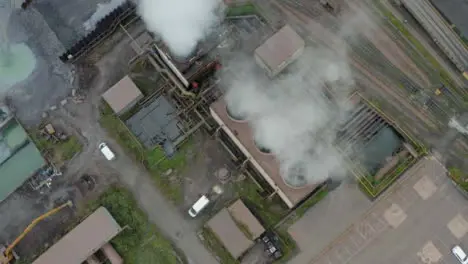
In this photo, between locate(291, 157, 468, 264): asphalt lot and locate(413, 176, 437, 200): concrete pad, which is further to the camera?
locate(413, 176, 437, 200): concrete pad

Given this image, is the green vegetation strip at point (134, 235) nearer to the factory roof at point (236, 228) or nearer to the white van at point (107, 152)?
the white van at point (107, 152)

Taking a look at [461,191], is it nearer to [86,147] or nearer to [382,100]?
[382,100]

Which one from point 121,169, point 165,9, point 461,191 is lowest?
point 461,191

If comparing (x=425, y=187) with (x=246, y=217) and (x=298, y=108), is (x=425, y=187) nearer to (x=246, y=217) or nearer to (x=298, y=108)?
(x=298, y=108)

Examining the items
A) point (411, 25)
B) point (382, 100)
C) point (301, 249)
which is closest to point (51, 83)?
point (301, 249)

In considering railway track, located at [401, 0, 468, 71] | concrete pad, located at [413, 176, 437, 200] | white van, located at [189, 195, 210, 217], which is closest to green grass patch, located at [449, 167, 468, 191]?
concrete pad, located at [413, 176, 437, 200]

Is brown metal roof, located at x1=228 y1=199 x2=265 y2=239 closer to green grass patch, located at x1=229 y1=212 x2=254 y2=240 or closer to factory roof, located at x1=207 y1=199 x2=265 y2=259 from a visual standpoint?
factory roof, located at x1=207 y1=199 x2=265 y2=259

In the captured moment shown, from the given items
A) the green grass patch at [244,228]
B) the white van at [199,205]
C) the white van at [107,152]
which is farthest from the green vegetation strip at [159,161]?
the green grass patch at [244,228]
